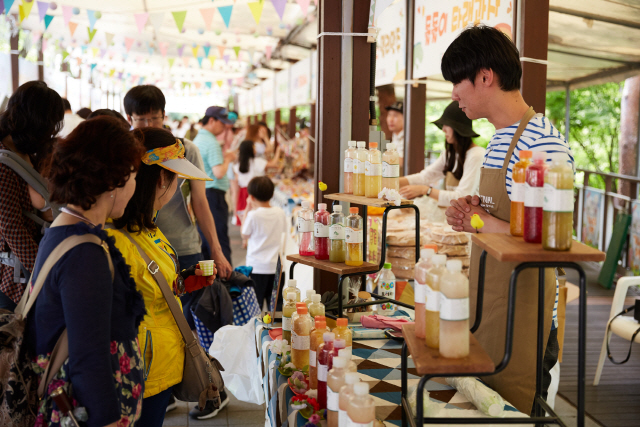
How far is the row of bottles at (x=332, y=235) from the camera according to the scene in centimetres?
248

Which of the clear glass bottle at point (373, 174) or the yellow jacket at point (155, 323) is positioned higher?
the clear glass bottle at point (373, 174)

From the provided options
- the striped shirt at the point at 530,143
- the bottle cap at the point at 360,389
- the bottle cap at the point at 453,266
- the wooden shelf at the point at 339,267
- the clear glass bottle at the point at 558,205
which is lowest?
the bottle cap at the point at 360,389

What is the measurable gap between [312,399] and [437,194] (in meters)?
2.34

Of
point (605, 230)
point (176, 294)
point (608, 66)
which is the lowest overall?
point (605, 230)

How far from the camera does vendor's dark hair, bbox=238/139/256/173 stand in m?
7.76

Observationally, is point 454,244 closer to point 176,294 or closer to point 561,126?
point 176,294

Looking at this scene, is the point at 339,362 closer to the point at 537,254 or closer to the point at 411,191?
the point at 537,254

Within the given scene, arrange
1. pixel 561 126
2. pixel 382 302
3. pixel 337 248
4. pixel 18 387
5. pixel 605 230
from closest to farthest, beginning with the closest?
pixel 18 387 < pixel 337 248 < pixel 382 302 < pixel 605 230 < pixel 561 126

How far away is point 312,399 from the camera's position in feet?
5.69

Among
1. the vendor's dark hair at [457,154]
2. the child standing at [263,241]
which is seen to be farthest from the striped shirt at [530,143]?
the child standing at [263,241]

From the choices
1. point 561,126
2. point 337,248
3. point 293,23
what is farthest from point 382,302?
point 561,126

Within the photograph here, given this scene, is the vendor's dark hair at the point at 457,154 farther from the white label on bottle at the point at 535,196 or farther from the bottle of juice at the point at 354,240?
the white label on bottle at the point at 535,196

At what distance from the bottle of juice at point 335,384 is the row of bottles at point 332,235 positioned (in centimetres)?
104

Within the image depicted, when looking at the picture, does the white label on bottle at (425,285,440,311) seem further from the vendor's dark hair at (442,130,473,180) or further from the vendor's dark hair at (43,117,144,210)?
the vendor's dark hair at (442,130,473,180)
